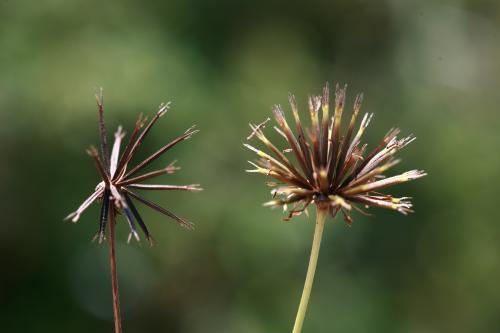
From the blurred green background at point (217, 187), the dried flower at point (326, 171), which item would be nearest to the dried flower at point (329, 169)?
the dried flower at point (326, 171)

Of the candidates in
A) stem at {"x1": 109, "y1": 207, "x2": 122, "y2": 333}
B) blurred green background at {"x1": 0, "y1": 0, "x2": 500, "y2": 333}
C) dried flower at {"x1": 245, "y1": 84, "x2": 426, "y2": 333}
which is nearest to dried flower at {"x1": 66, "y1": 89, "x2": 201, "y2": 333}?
stem at {"x1": 109, "y1": 207, "x2": 122, "y2": 333}

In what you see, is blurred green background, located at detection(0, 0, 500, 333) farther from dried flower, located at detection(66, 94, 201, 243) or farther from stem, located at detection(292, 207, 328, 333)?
stem, located at detection(292, 207, 328, 333)

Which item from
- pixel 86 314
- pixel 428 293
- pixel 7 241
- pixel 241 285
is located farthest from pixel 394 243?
pixel 7 241

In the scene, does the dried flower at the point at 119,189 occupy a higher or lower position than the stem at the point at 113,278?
higher

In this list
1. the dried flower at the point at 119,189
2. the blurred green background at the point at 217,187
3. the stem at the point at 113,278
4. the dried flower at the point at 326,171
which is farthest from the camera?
the blurred green background at the point at 217,187

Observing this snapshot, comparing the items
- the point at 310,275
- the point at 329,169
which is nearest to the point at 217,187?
the point at 329,169

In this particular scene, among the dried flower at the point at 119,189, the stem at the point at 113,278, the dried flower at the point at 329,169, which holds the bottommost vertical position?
the stem at the point at 113,278

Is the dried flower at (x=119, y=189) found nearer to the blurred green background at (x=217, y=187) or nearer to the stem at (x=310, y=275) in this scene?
the stem at (x=310, y=275)
